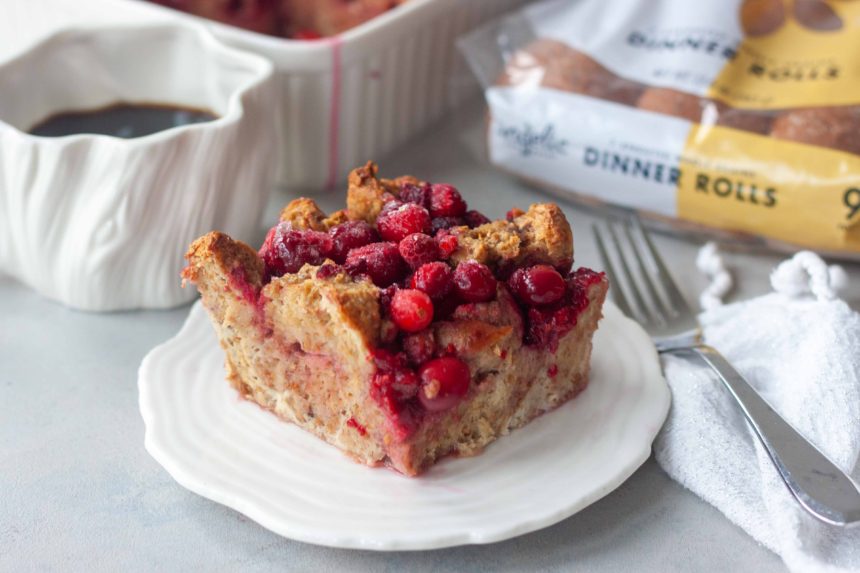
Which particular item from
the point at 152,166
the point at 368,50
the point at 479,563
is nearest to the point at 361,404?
the point at 479,563

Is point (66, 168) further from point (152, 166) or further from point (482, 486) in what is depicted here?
point (482, 486)

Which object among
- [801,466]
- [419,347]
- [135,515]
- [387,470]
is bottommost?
[135,515]

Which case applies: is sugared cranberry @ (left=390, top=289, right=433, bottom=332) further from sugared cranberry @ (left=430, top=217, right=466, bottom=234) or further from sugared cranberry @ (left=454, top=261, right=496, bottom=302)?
sugared cranberry @ (left=430, top=217, right=466, bottom=234)

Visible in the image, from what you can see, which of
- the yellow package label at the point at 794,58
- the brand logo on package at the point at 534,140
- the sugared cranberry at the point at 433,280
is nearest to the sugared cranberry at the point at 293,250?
the sugared cranberry at the point at 433,280

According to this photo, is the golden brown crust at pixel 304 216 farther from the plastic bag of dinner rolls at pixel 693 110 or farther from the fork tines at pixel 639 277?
the plastic bag of dinner rolls at pixel 693 110

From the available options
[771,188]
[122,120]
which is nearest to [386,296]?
[122,120]

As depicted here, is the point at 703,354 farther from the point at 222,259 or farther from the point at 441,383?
the point at 222,259
